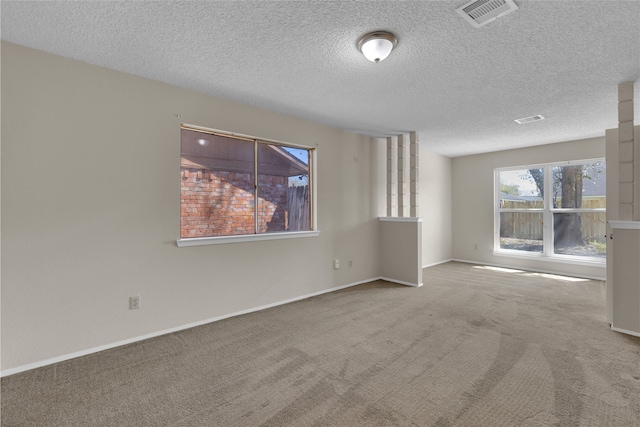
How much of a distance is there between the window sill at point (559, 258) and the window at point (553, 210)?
2cm

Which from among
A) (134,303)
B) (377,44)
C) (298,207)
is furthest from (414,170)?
(134,303)

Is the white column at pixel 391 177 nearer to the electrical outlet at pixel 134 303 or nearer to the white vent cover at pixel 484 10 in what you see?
the white vent cover at pixel 484 10

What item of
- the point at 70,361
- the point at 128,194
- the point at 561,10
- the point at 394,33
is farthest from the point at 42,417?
the point at 561,10

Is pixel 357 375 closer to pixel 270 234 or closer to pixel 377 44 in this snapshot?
pixel 270 234

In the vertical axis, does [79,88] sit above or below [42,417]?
above

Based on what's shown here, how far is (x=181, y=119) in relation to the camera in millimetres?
2986

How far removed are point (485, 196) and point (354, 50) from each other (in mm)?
5255

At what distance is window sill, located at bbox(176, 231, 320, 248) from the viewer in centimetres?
298

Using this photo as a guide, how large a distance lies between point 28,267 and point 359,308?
Answer: 10.1 feet

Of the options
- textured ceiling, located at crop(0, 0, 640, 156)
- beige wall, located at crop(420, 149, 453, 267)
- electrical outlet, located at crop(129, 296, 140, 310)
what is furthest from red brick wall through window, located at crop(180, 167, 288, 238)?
beige wall, located at crop(420, 149, 453, 267)

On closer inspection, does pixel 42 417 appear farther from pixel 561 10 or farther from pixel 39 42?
pixel 561 10

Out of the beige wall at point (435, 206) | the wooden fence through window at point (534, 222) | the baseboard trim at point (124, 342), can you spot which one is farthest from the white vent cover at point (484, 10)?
the wooden fence through window at point (534, 222)

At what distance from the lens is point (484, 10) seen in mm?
1818

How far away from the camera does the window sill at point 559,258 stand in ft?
16.2
